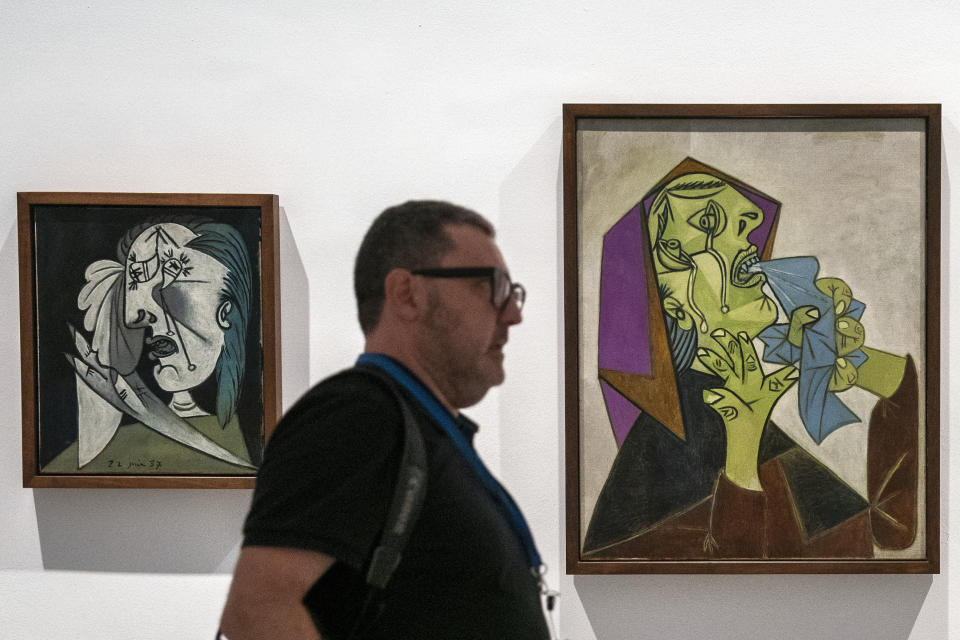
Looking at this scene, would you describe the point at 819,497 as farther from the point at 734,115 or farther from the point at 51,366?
the point at 51,366

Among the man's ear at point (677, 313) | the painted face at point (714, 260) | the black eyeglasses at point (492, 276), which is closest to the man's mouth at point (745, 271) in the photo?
the painted face at point (714, 260)

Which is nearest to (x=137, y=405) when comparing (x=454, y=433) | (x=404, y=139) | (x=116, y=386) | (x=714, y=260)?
(x=116, y=386)

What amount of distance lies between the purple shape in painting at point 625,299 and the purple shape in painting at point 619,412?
49mm

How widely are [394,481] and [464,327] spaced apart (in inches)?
10.1

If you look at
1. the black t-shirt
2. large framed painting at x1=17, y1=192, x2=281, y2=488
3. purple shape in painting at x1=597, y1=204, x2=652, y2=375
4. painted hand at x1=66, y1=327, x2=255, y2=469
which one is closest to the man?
the black t-shirt

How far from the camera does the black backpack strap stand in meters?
0.82

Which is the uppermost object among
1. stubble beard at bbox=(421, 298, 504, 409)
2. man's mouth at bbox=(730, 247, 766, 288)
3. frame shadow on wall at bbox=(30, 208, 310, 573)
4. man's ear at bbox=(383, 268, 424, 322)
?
man's mouth at bbox=(730, 247, 766, 288)

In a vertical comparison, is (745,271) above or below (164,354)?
above

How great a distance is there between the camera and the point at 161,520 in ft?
5.17

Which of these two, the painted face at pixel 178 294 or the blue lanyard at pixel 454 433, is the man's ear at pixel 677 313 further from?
the painted face at pixel 178 294

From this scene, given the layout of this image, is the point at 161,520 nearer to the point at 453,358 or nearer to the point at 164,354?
the point at 164,354

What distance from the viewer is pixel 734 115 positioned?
4.85 ft

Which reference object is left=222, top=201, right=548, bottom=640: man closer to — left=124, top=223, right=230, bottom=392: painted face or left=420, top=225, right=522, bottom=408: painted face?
left=420, top=225, right=522, bottom=408: painted face

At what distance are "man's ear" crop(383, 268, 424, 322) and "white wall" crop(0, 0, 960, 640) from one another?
1.84 feet
